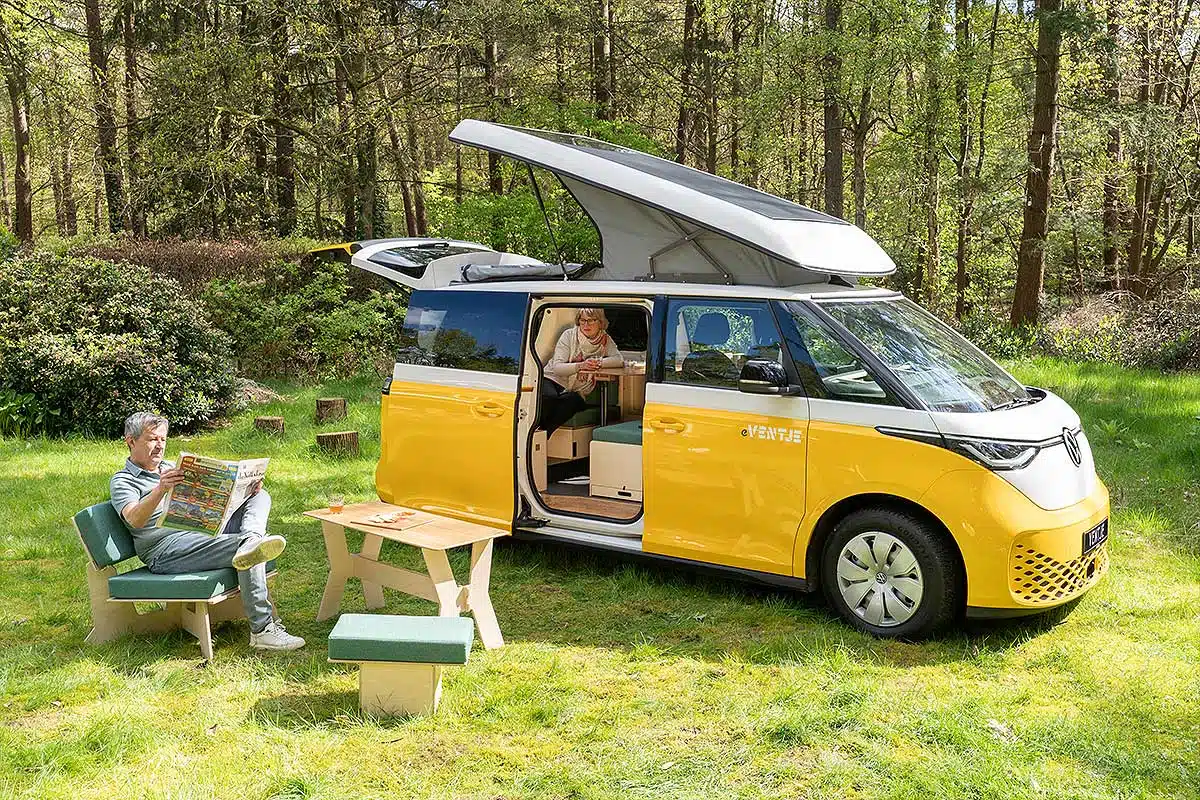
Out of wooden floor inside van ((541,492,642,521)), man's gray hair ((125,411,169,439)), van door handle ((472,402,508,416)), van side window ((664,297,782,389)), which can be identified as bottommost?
wooden floor inside van ((541,492,642,521))

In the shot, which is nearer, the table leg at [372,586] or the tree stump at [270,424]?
the table leg at [372,586]

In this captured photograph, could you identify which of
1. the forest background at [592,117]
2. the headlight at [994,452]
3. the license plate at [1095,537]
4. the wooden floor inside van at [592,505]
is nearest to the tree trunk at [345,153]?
the forest background at [592,117]

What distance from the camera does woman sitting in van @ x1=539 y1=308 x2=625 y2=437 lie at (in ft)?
23.6

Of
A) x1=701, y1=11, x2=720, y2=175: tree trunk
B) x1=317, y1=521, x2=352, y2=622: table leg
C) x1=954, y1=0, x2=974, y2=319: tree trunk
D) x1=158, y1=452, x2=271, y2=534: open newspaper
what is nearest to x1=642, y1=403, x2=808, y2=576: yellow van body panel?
x1=317, y1=521, x2=352, y2=622: table leg

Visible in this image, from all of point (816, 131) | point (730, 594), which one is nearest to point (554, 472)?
point (730, 594)

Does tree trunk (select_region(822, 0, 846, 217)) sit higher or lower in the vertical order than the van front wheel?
higher

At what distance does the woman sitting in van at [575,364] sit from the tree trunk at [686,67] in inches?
560

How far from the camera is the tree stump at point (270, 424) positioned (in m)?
11.3

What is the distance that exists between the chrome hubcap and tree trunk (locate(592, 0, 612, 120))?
15.3 m

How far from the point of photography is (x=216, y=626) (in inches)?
229

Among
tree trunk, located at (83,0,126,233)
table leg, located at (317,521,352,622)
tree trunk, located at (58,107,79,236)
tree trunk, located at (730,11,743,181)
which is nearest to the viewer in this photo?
table leg, located at (317,521,352,622)

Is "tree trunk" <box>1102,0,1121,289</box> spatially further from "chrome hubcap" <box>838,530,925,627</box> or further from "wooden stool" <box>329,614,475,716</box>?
"wooden stool" <box>329,614,475,716</box>

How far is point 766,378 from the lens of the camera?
18.2ft

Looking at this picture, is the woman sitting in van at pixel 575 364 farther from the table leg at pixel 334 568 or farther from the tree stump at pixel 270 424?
the tree stump at pixel 270 424
